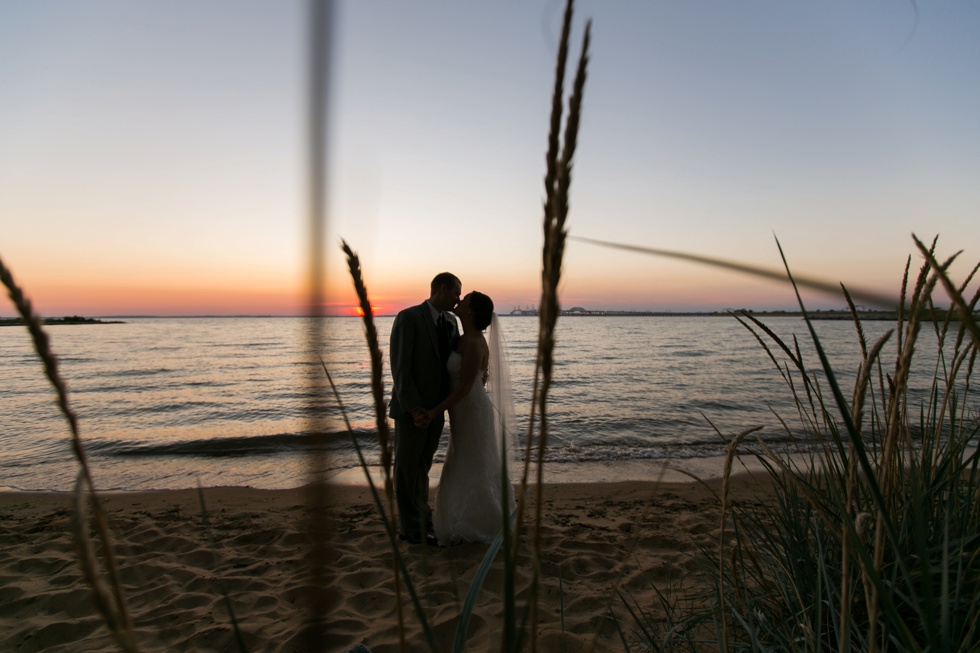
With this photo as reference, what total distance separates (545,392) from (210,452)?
442 inches

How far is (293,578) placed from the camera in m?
4.23

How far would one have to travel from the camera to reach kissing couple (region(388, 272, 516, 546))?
4.70 m

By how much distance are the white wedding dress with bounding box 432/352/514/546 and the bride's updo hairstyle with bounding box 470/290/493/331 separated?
62 centimetres

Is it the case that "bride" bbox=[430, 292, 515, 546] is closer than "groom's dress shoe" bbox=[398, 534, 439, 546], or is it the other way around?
"groom's dress shoe" bbox=[398, 534, 439, 546]

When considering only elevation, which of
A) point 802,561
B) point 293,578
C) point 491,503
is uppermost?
point 802,561

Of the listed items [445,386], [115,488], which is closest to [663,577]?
[445,386]

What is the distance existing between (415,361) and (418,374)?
0.12 meters

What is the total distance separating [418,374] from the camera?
15.7ft

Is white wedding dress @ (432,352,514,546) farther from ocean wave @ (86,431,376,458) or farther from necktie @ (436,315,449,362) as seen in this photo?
ocean wave @ (86,431,376,458)

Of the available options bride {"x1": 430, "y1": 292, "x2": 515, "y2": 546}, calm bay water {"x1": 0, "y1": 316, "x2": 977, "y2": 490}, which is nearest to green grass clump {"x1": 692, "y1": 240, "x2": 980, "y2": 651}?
calm bay water {"x1": 0, "y1": 316, "x2": 977, "y2": 490}

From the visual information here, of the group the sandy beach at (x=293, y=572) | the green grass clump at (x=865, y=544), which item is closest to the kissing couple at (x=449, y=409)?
the sandy beach at (x=293, y=572)

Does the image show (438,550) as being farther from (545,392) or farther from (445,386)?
(545,392)

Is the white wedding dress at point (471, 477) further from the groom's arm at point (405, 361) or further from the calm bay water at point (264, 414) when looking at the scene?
the calm bay water at point (264, 414)

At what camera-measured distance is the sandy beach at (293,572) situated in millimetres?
3324
